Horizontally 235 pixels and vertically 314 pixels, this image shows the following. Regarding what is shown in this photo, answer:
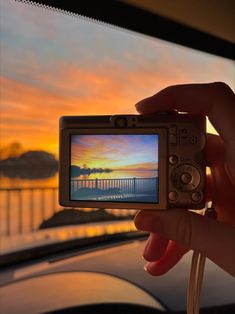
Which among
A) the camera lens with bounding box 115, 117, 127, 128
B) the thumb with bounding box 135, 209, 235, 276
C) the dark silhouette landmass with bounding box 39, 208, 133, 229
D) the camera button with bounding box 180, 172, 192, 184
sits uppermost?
the camera lens with bounding box 115, 117, 127, 128

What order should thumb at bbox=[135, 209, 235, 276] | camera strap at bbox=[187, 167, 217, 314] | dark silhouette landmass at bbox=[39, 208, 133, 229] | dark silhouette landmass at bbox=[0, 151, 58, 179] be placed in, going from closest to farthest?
1. thumb at bbox=[135, 209, 235, 276]
2. camera strap at bbox=[187, 167, 217, 314]
3. dark silhouette landmass at bbox=[0, 151, 58, 179]
4. dark silhouette landmass at bbox=[39, 208, 133, 229]

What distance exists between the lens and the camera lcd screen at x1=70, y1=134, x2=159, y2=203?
0.73 metres

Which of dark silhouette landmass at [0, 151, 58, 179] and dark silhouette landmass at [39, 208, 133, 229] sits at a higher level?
dark silhouette landmass at [0, 151, 58, 179]

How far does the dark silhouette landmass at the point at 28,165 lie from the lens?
5.98 ft

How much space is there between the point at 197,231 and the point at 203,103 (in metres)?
0.24

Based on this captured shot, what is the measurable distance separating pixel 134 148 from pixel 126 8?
2.58 ft

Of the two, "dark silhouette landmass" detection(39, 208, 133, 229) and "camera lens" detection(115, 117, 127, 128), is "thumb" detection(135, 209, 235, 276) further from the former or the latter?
"dark silhouette landmass" detection(39, 208, 133, 229)

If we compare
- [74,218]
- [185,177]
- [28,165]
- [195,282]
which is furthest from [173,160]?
[74,218]

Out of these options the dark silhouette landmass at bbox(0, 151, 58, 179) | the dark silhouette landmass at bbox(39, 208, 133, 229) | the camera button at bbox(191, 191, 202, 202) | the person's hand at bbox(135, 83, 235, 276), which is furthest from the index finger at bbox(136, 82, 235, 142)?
the dark silhouette landmass at bbox(39, 208, 133, 229)

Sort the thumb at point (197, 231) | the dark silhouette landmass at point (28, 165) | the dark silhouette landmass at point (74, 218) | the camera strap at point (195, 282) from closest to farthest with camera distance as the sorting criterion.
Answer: the thumb at point (197, 231)
the camera strap at point (195, 282)
the dark silhouette landmass at point (28, 165)
the dark silhouette landmass at point (74, 218)

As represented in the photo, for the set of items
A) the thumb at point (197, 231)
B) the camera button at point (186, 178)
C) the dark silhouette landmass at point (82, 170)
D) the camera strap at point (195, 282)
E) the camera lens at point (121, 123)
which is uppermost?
the camera lens at point (121, 123)

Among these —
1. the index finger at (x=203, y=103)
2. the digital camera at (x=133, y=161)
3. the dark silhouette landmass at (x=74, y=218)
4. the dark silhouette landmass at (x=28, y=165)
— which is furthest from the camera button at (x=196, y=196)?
the dark silhouette landmass at (x=74, y=218)

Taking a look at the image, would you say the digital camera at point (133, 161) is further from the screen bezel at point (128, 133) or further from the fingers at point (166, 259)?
the fingers at point (166, 259)

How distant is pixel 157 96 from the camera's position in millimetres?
766
